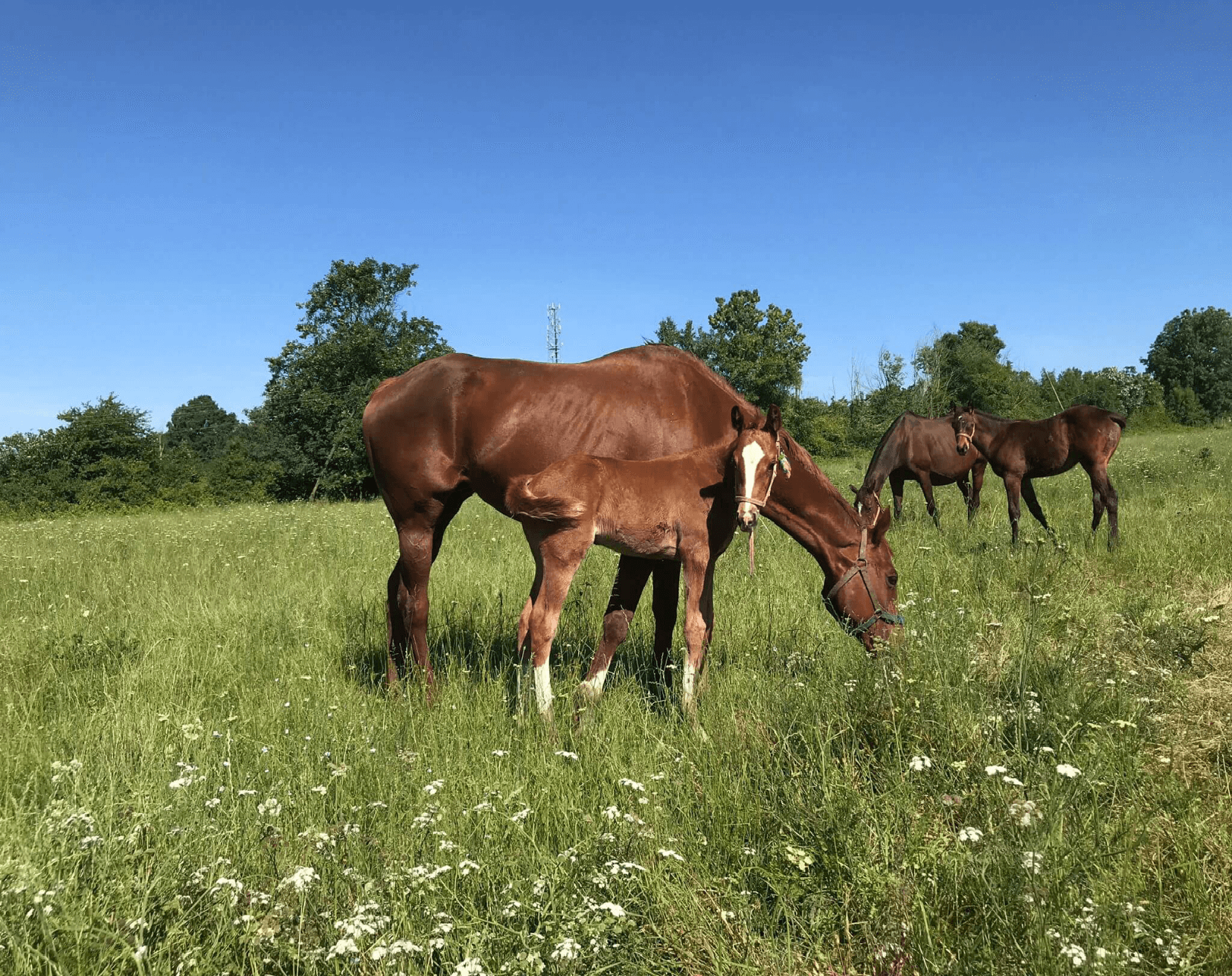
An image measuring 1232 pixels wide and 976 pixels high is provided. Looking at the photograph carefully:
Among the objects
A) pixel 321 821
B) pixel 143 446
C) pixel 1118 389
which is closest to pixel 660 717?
pixel 321 821

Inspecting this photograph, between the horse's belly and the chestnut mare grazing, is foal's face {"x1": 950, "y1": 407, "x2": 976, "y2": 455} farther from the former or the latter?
the horse's belly

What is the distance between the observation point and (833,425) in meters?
56.9

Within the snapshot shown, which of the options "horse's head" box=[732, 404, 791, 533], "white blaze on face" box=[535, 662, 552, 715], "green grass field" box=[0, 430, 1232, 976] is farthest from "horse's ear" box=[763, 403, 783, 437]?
"white blaze on face" box=[535, 662, 552, 715]

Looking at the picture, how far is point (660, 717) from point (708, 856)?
1595mm

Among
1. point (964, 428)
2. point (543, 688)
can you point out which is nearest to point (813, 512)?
point (543, 688)

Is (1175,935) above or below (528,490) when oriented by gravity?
below

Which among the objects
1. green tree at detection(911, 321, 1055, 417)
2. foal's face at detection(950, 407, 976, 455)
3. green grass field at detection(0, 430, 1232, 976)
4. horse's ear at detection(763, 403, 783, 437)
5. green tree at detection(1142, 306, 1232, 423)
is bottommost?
green grass field at detection(0, 430, 1232, 976)

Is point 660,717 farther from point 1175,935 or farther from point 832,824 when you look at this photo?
point 1175,935

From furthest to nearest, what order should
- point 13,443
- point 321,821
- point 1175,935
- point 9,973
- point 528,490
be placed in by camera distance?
point 13,443 < point 528,490 < point 321,821 < point 1175,935 < point 9,973

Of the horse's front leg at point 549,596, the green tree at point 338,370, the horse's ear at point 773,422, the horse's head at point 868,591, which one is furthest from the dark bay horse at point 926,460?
the green tree at point 338,370

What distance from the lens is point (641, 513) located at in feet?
13.7

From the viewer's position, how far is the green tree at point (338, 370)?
40.4 metres

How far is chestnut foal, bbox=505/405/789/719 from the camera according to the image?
4031 mm

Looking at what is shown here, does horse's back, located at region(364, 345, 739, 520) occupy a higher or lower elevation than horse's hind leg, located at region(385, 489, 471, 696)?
higher
